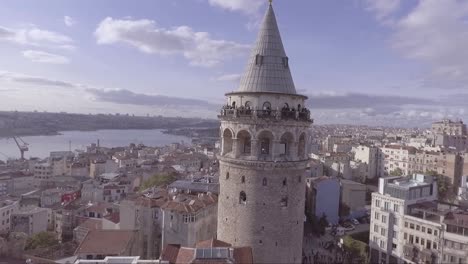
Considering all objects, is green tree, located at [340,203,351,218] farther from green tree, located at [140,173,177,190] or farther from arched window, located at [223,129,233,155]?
arched window, located at [223,129,233,155]

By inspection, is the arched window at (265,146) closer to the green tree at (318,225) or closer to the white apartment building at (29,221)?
the white apartment building at (29,221)

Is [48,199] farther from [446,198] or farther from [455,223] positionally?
[446,198]

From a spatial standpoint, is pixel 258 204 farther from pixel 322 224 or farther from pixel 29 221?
pixel 322 224

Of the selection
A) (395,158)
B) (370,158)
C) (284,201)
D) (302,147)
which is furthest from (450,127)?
(284,201)

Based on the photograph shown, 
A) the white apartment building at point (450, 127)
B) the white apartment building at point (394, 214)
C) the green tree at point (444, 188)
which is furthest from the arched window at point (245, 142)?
the white apartment building at point (450, 127)

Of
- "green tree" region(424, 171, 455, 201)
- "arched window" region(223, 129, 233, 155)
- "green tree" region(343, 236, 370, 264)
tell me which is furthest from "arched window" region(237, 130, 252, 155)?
"green tree" region(424, 171, 455, 201)
